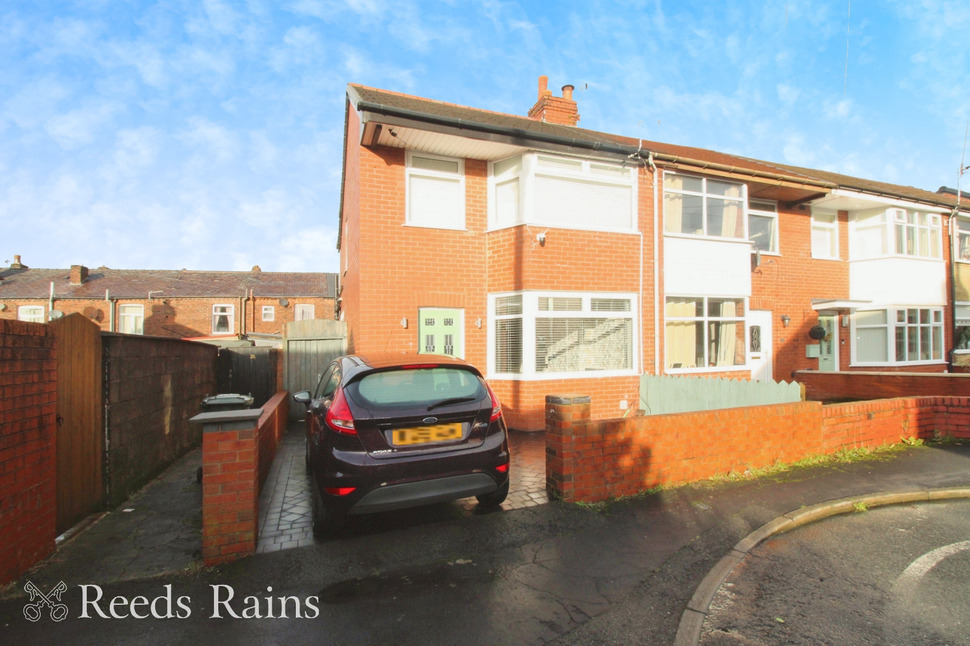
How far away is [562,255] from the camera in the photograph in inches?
361

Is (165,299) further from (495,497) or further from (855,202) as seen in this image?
(855,202)

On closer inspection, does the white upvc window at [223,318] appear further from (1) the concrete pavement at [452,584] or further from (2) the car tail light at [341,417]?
(2) the car tail light at [341,417]

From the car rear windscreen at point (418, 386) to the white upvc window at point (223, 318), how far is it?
29601mm

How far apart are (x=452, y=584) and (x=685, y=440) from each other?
293cm

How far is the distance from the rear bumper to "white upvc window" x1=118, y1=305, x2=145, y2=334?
103 ft

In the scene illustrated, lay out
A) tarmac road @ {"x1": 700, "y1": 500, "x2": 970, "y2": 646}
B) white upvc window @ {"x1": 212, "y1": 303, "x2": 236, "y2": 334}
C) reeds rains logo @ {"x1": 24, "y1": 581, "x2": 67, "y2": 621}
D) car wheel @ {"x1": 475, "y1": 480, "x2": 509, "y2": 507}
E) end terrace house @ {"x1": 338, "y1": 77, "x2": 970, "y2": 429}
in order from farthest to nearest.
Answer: white upvc window @ {"x1": 212, "y1": 303, "x2": 236, "y2": 334}, end terrace house @ {"x1": 338, "y1": 77, "x2": 970, "y2": 429}, car wheel @ {"x1": 475, "y1": 480, "x2": 509, "y2": 507}, reeds rains logo @ {"x1": 24, "y1": 581, "x2": 67, "y2": 621}, tarmac road @ {"x1": 700, "y1": 500, "x2": 970, "y2": 646}

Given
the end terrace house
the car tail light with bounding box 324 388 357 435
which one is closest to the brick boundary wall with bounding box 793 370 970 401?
the end terrace house

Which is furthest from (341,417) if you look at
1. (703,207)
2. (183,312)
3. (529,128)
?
(183,312)

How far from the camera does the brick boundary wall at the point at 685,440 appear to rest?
175 inches

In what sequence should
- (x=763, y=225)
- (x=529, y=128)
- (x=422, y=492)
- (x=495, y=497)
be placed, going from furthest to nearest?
1. (x=763, y=225)
2. (x=529, y=128)
3. (x=495, y=497)
4. (x=422, y=492)

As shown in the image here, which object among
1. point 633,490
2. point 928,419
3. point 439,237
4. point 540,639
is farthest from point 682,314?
point 540,639

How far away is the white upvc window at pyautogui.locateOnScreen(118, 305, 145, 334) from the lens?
28.7 metres

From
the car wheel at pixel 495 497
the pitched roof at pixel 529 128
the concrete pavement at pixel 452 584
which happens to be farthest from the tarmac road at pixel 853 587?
the pitched roof at pixel 529 128

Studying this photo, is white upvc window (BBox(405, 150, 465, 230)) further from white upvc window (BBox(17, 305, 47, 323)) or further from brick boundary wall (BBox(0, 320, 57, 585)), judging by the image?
white upvc window (BBox(17, 305, 47, 323))
